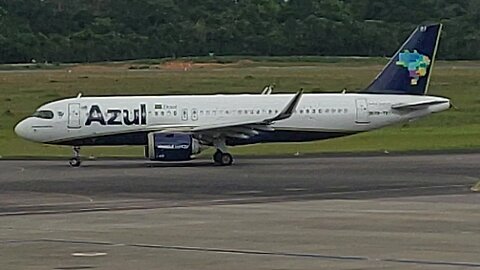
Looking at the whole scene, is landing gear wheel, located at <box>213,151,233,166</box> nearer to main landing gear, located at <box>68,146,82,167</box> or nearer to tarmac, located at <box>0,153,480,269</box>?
tarmac, located at <box>0,153,480,269</box>

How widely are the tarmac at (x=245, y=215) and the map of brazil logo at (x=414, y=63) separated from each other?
170 inches

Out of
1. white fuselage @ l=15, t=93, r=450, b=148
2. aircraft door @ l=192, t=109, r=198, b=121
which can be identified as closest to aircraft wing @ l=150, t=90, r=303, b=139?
white fuselage @ l=15, t=93, r=450, b=148

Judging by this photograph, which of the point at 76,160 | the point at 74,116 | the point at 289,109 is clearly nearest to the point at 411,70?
the point at 289,109

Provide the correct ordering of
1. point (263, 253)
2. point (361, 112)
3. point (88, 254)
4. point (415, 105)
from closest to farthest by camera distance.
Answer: point (263, 253) < point (88, 254) < point (361, 112) < point (415, 105)

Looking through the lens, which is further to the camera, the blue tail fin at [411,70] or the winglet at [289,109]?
the blue tail fin at [411,70]

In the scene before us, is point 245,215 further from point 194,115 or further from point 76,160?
point 76,160

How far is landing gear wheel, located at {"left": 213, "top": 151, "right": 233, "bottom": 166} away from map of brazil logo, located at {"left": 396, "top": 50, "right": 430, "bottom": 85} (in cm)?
703

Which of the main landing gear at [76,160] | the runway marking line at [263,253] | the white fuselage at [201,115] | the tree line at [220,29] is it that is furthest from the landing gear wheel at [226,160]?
the tree line at [220,29]

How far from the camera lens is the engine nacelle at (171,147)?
43688 millimetres

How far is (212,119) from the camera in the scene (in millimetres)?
45375

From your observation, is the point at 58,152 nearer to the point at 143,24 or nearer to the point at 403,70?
the point at 403,70

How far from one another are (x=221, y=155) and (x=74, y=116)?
16.0 ft

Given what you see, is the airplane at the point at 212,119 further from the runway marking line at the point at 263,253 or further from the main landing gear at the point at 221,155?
the runway marking line at the point at 263,253

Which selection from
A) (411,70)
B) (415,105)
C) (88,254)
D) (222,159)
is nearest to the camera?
(88,254)
